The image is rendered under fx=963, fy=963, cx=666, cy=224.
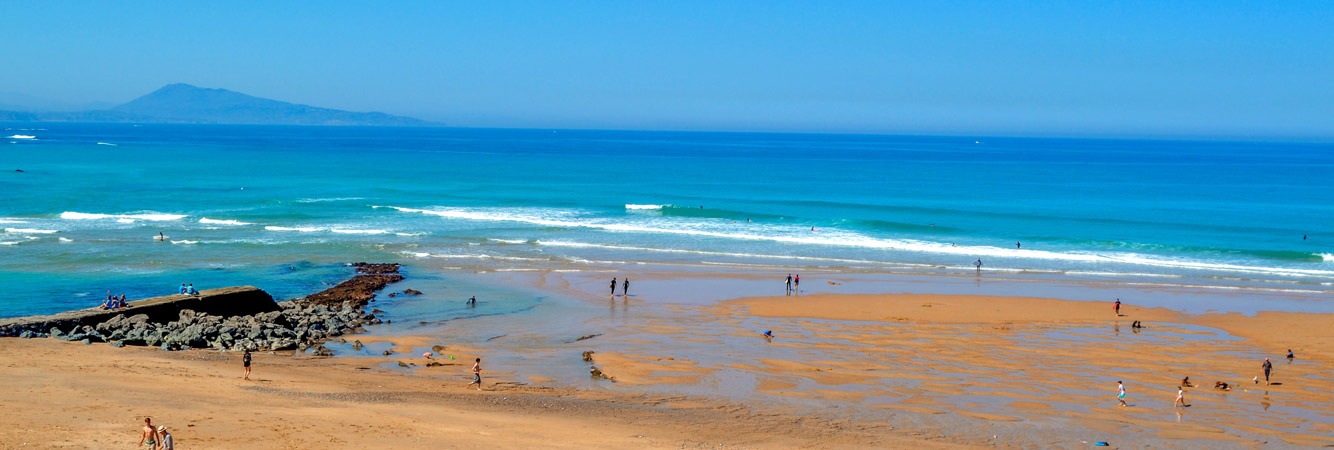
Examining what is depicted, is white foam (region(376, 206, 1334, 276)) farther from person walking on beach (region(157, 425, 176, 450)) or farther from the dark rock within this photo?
person walking on beach (region(157, 425, 176, 450))

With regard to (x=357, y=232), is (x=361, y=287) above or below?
below

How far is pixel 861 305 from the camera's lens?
2984 cm

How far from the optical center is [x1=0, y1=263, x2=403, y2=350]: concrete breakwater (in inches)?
882

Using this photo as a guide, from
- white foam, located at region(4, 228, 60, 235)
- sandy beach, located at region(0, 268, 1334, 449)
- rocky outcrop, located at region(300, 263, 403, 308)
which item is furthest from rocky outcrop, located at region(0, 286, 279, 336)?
white foam, located at region(4, 228, 60, 235)

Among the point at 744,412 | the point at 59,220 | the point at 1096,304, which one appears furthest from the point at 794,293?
the point at 59,220

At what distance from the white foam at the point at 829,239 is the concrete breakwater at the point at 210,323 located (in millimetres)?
23272

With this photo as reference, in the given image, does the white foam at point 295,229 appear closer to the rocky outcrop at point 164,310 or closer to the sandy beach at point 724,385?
the rocky outcrop at point 164,310

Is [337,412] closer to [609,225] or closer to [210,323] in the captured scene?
[210,323]

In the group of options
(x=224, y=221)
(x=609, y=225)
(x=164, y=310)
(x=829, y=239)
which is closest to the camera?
(x=164, y=310)

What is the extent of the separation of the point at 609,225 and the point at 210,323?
94.0ft

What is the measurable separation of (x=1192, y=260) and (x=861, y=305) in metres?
20.3

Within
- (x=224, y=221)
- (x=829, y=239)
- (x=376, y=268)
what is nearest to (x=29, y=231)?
(x=224, y=221)

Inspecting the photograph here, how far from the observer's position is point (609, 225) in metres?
51.2

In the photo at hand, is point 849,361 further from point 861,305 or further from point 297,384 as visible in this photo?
point 297,384
